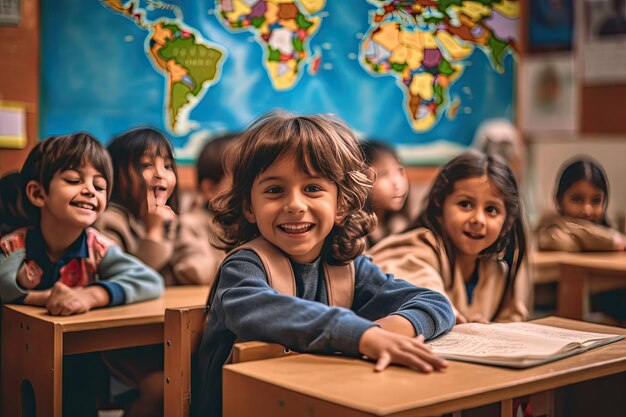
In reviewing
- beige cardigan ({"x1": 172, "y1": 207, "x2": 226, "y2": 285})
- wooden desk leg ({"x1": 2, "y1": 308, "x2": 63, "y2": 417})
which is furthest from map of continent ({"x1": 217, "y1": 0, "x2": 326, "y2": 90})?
wooden desk leg ({"x1": 2, "y1": 308, "x2": 63, "y2": 417})

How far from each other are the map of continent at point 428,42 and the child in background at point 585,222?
651 mm

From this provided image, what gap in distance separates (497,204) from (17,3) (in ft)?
4.55

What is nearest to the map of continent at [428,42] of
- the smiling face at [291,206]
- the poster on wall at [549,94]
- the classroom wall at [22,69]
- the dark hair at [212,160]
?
the smiling face at [291,206]

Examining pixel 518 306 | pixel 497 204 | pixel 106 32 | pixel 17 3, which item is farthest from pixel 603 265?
pixel 17 3

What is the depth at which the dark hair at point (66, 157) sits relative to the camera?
2.01 m

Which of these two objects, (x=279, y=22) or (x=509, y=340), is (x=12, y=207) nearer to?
(x=279, y=22)

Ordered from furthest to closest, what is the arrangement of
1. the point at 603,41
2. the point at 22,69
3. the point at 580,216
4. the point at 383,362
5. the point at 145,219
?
1. the point at 603,41
2. the point at 580,216
3. the point at 145,219
4. the point at 22,69
5. the point at 383,362

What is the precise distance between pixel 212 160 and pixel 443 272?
1.32 meters

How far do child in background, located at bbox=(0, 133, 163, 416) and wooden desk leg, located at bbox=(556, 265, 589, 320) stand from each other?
153 centimetres

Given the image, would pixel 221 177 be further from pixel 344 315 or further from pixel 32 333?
pixel 344 315

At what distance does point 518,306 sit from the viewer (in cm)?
230

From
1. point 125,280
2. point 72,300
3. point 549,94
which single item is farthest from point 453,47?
point 549,94

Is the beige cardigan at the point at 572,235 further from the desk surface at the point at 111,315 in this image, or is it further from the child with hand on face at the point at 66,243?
the child with hand on face at the point at 66,243

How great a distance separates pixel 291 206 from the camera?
66.8 inches
